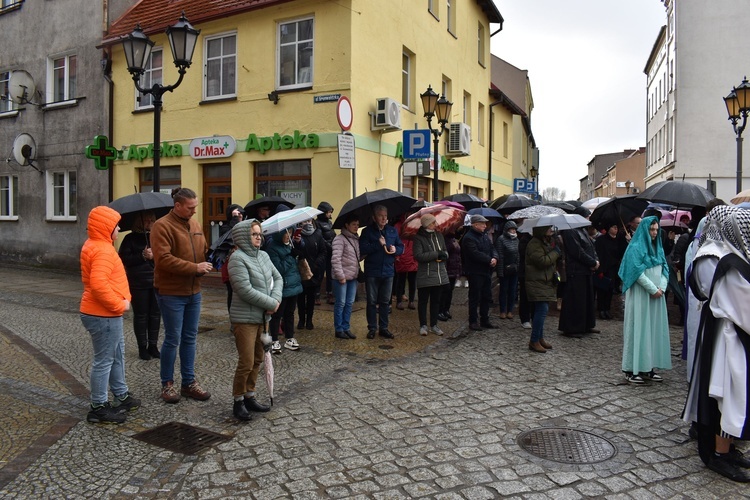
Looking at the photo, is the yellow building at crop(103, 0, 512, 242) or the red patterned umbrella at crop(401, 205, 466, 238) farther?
the yellow building at crop(103, 0, 512, 242)

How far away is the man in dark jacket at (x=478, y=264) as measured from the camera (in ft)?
30.3

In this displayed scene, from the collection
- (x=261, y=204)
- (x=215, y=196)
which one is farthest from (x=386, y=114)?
(x=261, y=204)

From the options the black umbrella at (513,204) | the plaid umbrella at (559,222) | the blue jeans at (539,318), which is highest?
the black umbrella at (513,204)

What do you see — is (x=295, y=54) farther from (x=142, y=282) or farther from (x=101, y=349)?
(x=101, y=349)

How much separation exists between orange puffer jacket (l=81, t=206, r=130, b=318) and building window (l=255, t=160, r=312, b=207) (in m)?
8.38

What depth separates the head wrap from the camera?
6.38m

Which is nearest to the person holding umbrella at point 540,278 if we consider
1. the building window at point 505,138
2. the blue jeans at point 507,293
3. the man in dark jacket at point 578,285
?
the man in dark jacket at point 578,285

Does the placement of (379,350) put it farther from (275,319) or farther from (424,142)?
(424,142)

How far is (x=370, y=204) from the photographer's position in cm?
859

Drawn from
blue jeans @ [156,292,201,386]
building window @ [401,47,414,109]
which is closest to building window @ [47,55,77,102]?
building window @ [401,47,414,109]

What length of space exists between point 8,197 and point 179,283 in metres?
18.0

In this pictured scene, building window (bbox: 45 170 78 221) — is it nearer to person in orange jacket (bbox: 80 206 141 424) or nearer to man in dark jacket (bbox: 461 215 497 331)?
man in dark jacket (bbox: 461 215 497 331)

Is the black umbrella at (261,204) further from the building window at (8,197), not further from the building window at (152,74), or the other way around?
the building window at (8,197)

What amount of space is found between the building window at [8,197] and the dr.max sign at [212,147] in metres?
8.88
